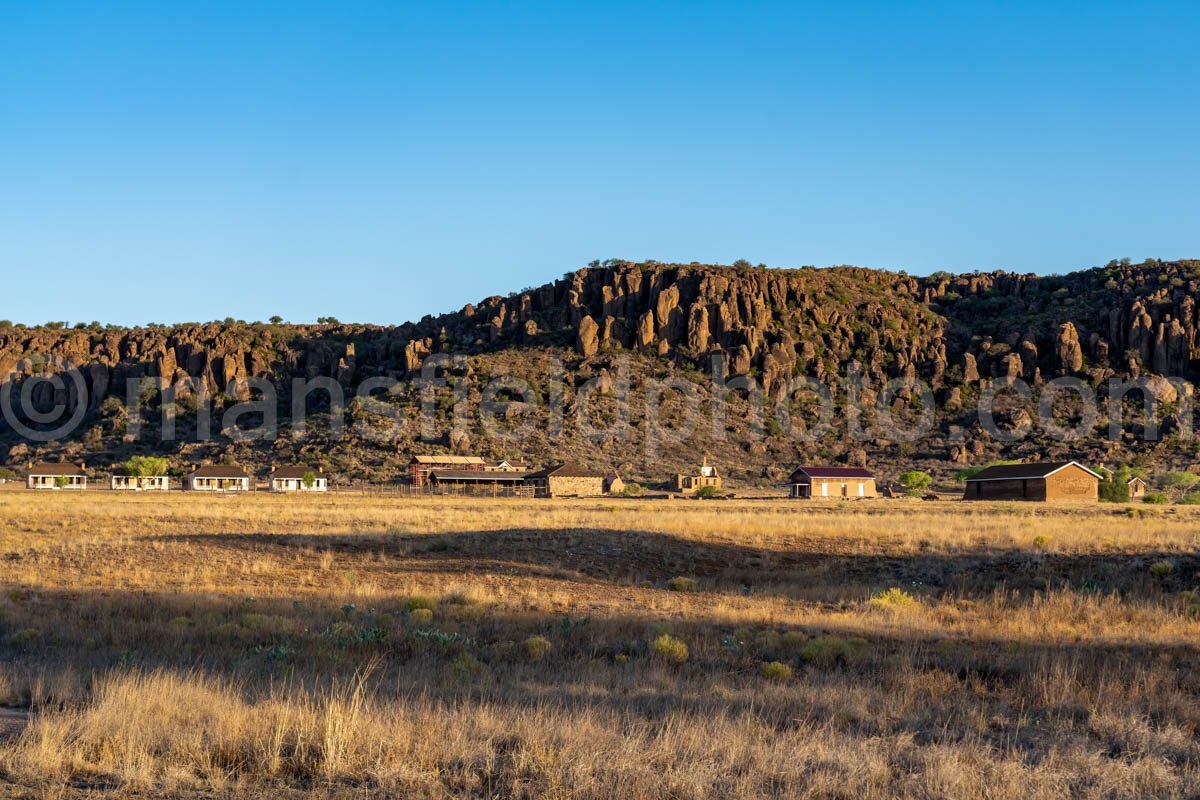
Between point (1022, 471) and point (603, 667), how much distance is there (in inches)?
2419

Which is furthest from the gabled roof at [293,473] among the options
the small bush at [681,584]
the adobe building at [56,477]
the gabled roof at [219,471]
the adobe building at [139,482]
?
the small bush at [681,584]

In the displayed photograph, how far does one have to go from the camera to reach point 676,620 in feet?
51.9

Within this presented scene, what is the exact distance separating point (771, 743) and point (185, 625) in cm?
1030

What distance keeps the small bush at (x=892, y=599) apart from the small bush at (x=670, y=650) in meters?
6.44

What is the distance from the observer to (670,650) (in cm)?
1255

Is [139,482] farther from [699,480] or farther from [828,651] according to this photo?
[828,651]

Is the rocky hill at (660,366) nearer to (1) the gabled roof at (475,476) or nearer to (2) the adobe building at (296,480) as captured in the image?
(2) the adobe building at (296,480)

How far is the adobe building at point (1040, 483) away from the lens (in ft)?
205

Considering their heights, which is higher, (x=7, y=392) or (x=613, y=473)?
(x=7, y=392)

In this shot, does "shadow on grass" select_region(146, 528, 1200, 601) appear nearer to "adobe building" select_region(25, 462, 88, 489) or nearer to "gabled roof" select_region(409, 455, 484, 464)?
"gabled roof" select_region(409, 455, 484, 464)

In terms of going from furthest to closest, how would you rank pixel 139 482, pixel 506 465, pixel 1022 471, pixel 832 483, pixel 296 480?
1. pixel 506 465
2. pixel 139 482
3. pixel 296 480
4. pixel 832 483
5. pixel 1022 471

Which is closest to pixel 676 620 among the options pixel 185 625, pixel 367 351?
pixel 185 625

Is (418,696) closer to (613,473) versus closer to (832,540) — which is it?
(832,540)

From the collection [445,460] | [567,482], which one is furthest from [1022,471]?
[445,460]
